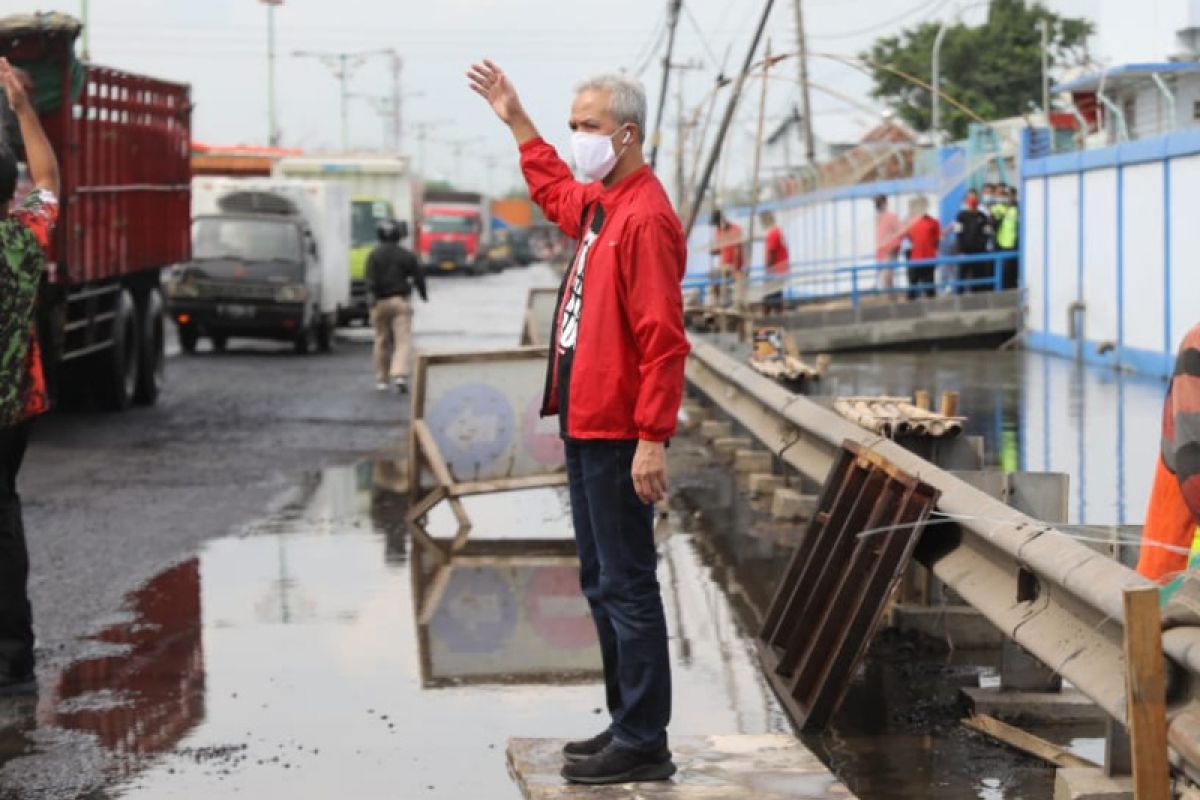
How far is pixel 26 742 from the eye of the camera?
7270mm

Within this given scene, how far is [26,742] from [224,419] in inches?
510

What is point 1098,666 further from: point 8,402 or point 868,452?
point 8,402

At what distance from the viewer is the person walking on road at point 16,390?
812 centimetres

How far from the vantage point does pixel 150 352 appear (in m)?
22.6

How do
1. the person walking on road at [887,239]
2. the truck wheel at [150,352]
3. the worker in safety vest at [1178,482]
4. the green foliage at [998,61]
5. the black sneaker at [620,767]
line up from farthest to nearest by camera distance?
the green foliage at [998,61]
the person walking on road at [887,239]
the truck wheel at [150,352]
the black sneaker at [620,767]
the worker in safety vest at [1178,482]

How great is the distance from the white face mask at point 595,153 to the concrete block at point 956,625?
3.13 meters

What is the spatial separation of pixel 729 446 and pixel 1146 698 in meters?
11.3

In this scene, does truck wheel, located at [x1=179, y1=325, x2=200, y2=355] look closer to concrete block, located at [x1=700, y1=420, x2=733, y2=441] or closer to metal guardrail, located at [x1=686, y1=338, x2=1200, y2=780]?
concrete block, located at [x1=700, y1=420, x2=733, y2=441]

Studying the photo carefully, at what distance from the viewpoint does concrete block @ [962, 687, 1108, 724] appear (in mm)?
7270

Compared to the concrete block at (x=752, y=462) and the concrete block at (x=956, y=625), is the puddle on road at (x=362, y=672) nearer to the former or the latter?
the concrete block at (x=956, y=625)

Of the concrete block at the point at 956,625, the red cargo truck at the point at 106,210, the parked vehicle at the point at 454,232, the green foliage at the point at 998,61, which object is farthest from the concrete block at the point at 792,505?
the parked vehicle at the point at 454,232

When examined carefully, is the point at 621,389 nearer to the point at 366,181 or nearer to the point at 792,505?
the point at 792,505

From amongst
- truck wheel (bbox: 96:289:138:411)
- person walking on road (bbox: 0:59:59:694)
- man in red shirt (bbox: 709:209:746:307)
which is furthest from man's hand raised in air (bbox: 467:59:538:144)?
man in red shirt (bbox: 709:209:746:307)

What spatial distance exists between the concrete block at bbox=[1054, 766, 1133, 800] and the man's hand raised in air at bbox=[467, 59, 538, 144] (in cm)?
222
